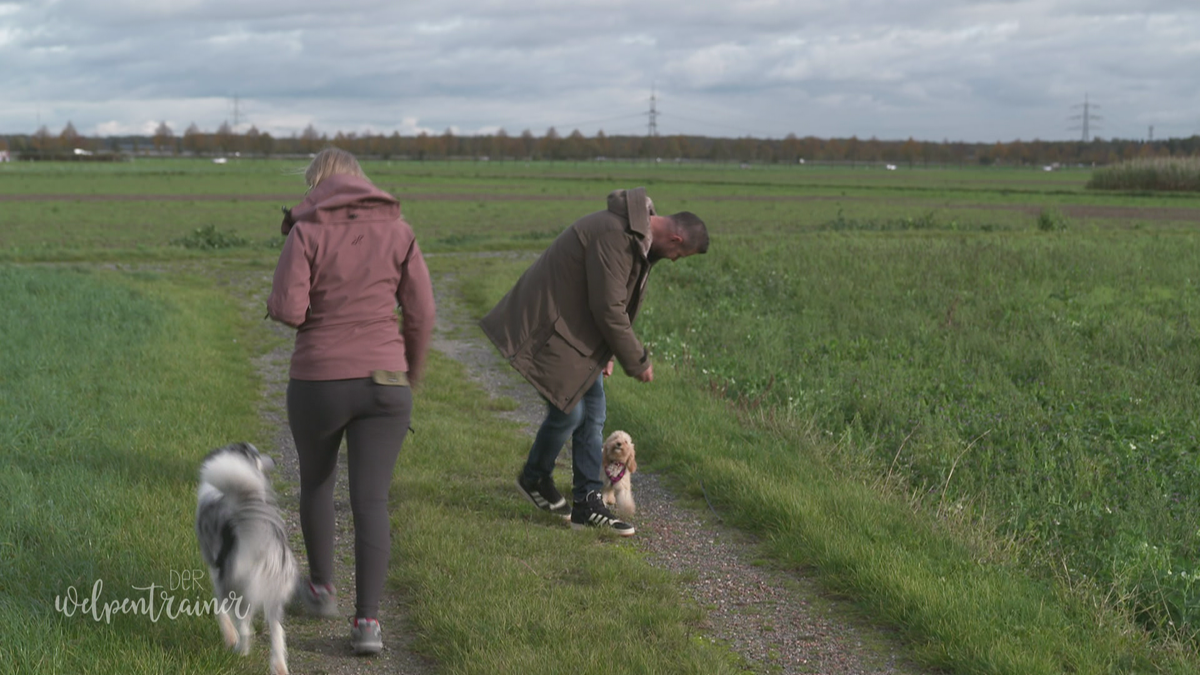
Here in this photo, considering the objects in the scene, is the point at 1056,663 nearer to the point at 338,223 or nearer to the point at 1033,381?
the point at 338,223

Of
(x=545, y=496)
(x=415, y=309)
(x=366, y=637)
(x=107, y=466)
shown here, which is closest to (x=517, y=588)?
(x=366, y=637)

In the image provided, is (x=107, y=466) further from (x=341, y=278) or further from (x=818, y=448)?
(x=818, y=448)

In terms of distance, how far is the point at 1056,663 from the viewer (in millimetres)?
4109

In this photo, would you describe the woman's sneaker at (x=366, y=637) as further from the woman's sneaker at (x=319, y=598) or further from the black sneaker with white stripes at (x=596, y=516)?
the black sneaker with white stripes at (x=596, y=516)

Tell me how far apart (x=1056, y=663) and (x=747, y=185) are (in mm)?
78288

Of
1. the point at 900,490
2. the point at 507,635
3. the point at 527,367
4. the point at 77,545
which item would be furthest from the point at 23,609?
the point at 900,490

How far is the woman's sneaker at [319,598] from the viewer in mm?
4539

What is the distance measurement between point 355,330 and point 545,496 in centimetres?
239

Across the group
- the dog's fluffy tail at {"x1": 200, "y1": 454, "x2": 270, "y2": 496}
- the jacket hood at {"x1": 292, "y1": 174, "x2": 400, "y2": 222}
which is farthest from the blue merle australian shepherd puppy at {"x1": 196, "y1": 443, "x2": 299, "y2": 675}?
the jacket hood at {"x1": 292, "y1": 174, "x2": 400, "y2": 222}

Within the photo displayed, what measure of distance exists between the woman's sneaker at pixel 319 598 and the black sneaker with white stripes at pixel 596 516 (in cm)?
176

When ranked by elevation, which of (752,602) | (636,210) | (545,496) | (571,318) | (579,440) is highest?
(636,210)

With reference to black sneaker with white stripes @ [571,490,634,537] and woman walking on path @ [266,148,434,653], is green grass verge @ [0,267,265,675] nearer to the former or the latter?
woman walking on path @ [266,148,434,653]

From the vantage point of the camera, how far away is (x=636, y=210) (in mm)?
5250

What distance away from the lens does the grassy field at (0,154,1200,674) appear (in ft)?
14.8
